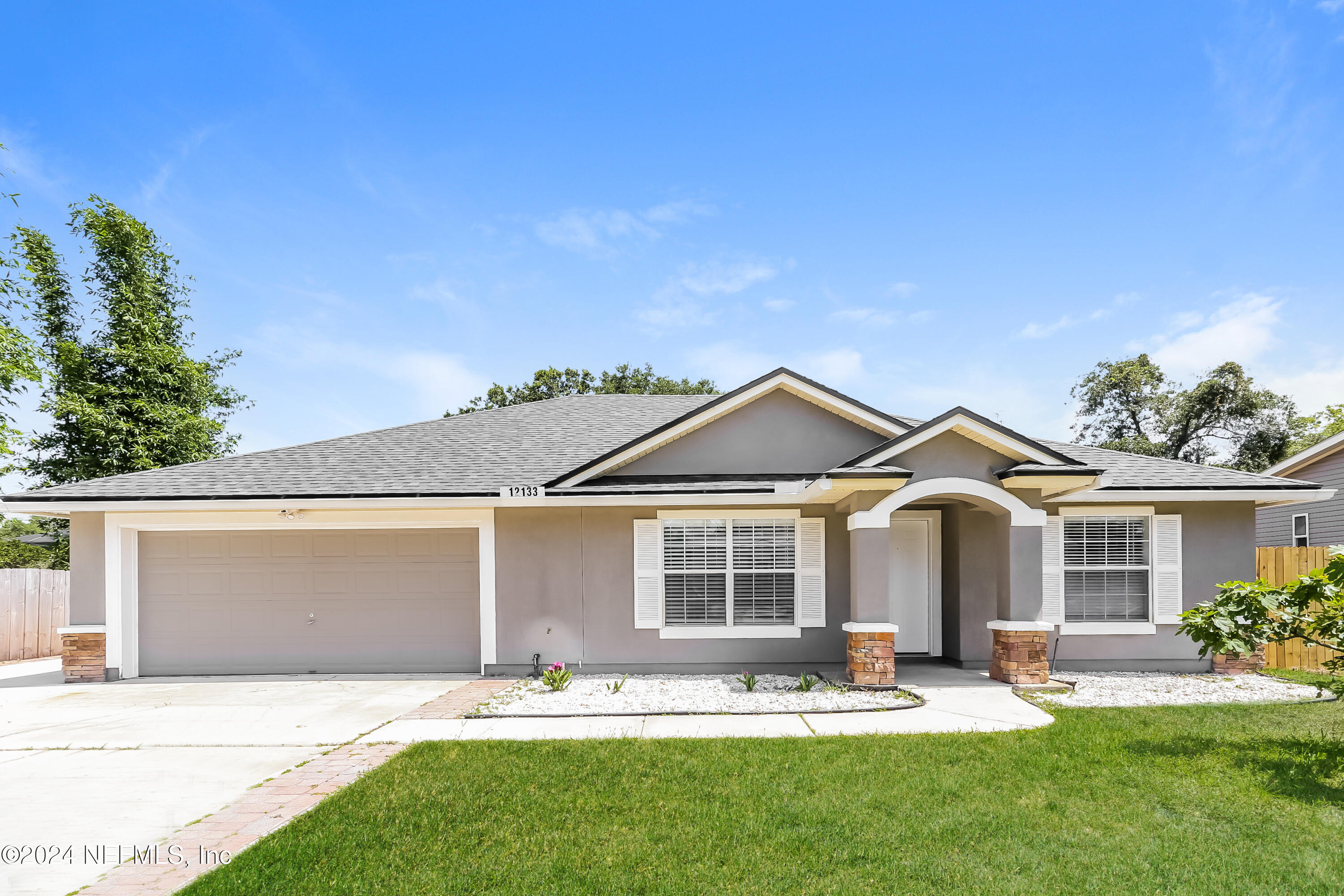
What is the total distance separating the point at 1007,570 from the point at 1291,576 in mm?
5621

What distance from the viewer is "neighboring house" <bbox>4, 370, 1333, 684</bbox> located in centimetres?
1037

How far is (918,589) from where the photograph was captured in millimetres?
11094

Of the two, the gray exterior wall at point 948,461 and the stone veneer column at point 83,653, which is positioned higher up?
the gray exterior wall at point 948,461

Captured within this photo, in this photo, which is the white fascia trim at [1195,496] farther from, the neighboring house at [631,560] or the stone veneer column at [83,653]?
the stone veneer column at [83,653]

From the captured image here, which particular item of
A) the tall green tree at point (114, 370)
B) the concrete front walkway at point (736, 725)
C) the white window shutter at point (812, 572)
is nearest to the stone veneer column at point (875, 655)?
the concrete front walkway at point (736, 725)

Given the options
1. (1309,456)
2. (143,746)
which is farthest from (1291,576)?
(143,746)

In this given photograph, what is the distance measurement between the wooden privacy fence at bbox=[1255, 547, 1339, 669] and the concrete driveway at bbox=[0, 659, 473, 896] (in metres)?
12.5

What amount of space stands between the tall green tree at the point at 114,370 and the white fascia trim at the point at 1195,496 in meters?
25.2

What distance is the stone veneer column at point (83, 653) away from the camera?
1048cm

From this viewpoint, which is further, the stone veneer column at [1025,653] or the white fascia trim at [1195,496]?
the white fascia trim at [1195,496]

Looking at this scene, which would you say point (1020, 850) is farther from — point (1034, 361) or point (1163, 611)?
point (1034, 361)

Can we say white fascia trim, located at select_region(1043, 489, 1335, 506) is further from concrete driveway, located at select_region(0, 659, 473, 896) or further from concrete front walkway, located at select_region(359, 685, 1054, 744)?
concrete driveway, located at select_region(0, 659, 473, 896)

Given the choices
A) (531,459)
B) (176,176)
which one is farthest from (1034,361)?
(176,176)

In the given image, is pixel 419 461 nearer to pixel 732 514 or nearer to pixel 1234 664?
pixel 732 514
